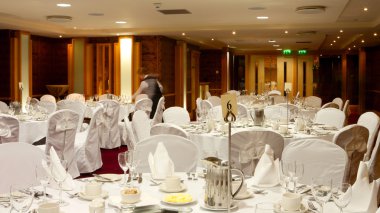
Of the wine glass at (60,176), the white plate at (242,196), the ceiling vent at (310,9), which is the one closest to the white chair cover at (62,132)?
the wine glass at (60,176)

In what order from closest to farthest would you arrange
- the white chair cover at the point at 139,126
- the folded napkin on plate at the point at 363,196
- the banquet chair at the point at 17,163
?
the folded napkin on plate at the point at 363,196 → the banquet chair at the point at 17,163 → the white chair cover at the point at 139,126

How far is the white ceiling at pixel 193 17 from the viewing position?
9.08m

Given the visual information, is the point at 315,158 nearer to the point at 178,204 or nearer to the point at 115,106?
the point at 178,204

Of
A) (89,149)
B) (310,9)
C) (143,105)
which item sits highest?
(310,9)

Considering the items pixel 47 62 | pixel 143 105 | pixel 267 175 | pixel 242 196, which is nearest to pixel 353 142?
pixel 267 175

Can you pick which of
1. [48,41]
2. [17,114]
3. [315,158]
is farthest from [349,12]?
[48,41]

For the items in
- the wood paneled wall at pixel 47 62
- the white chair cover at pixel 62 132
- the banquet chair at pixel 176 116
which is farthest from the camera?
the wood paneled wall at pixel 47 62

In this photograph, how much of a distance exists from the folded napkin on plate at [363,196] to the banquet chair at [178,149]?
4.51 feet

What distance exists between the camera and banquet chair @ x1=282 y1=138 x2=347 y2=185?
11.0 feet

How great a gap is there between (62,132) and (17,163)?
3034 mm

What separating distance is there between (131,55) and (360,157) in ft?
34.5

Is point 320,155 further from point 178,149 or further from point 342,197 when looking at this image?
point 342,197

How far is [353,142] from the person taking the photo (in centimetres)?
468

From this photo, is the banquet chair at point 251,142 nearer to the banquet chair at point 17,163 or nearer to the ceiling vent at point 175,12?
the banquet chair at point 17,163
